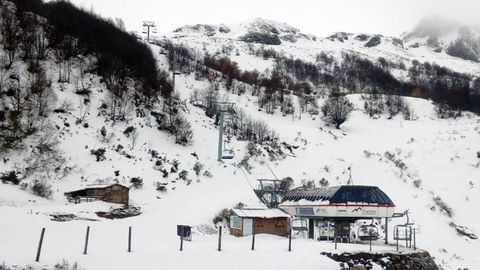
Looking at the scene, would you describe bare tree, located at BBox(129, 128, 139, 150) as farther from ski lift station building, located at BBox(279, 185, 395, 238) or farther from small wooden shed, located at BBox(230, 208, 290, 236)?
ski lift station building, located at BBox(279, 185, 395, 238)

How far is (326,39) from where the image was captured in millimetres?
162375

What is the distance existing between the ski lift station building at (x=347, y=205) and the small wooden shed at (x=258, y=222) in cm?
163

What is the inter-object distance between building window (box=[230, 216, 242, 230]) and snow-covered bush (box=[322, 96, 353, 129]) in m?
39.6

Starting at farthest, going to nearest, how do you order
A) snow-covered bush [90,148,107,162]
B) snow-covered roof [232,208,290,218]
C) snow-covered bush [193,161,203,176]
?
1. snow-covered bush [193,161,203,176]
2. snow-covered bush [90,148,107,162]
3. snow-covered roof [232,208,290,218]

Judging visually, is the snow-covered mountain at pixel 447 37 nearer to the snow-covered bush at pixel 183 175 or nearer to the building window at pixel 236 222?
the snow-covered bush at pixel 183 175

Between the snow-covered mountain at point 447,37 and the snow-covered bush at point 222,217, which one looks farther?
the snow-covered mountain at point 447,37

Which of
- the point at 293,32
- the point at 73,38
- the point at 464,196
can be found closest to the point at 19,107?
the point at 73,38

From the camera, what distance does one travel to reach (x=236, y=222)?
106 ft

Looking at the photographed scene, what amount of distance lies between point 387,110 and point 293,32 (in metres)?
90.5

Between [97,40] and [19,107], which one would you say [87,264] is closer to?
[19,107]

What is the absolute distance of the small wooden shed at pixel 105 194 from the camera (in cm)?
3384

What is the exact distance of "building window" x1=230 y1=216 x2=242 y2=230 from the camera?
31811mm

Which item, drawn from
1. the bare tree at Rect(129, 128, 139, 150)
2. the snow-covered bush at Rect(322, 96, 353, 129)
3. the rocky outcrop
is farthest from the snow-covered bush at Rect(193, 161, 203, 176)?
the snow-covered bush at Rect(322, 96, 353, 129)

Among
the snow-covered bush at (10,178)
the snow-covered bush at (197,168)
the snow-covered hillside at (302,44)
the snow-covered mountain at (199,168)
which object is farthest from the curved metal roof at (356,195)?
the snow-covered hillside at (302,44)
